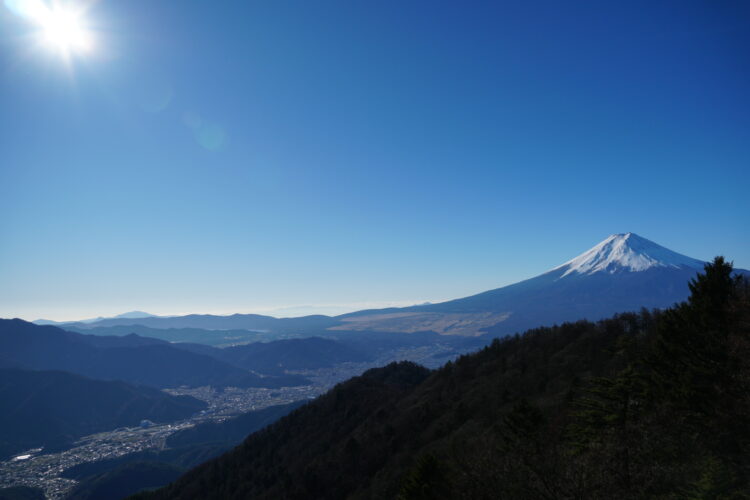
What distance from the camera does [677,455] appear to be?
19750 mm

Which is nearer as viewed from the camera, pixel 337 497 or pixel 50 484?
pixel 337 497

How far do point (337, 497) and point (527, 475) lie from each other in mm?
50769

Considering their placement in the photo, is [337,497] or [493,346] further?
[493,346]

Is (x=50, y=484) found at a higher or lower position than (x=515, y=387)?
lower

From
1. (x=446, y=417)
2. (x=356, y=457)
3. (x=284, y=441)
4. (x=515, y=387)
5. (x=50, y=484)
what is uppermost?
(x=515, y=387)

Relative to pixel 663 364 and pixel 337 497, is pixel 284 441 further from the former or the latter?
pixel 663 364

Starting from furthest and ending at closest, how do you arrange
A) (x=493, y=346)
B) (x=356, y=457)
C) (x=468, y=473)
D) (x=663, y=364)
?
(x=493, y=346)
(x=356, y=457)
(x=663, y=364)
(x=468, y=473)

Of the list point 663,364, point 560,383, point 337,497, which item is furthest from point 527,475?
point 337,497

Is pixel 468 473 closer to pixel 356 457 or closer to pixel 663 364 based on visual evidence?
pixel 663 364

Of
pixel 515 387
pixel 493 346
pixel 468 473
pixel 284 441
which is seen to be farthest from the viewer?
pixel 284 441

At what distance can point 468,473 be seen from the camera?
21016 mm

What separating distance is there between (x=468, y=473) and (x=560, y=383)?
3762cm

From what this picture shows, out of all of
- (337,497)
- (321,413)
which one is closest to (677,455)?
(337,497)

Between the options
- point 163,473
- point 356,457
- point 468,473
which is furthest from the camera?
point 163,473
